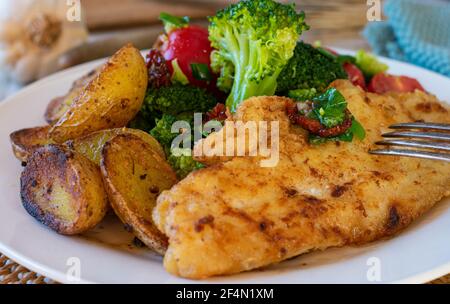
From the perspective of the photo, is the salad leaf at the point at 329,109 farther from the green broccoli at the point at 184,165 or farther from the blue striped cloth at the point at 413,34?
the blue striped cloth at the point at 413,34

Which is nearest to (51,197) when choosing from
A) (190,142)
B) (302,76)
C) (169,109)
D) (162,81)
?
(190,142)

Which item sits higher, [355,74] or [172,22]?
[172,22]

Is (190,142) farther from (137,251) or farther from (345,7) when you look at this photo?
(345,7)

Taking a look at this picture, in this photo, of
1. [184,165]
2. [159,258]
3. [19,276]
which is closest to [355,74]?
[184,165]

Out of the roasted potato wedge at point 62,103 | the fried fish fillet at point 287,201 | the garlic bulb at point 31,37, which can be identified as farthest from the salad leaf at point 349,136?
the garlic bulb at point 31,37

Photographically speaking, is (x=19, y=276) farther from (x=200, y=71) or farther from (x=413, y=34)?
(x=413, y=34)
